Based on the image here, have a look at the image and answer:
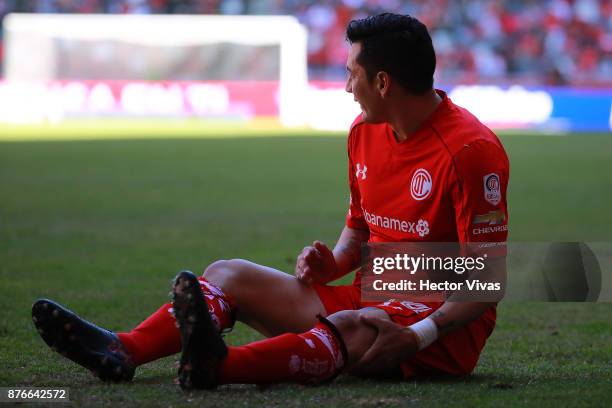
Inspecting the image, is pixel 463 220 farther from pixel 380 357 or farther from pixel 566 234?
pixel 566 234

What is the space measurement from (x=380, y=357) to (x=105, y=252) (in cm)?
479

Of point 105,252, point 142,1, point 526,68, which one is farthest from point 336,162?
point 142,1

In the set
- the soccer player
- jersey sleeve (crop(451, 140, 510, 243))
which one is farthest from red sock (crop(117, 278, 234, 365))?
jersey sleeve (crop(451, 140, 510, 243))

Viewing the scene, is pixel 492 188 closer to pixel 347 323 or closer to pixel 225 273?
pixel 347 323

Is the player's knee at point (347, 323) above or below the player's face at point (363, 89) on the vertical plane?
below

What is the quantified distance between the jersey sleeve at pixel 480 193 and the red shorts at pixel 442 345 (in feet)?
1.05

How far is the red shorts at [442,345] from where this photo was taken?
12.8 ft

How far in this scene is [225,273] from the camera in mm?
4016

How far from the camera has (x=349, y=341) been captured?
3.75m

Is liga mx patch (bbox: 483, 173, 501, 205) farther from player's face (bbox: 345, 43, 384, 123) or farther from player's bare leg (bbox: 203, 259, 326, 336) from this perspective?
player's bare leg (bbox: 203, 259, 326, 336)

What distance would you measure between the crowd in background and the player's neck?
2480 centimetres

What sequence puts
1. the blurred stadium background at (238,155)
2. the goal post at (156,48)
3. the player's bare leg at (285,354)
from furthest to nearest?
1. the goal post at (156,48)
2. the blurred stadium background at (238,155)
3. the player's bare leg at (285,354)

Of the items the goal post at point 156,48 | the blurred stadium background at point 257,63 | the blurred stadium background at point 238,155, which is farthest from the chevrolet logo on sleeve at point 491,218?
the goal post at point 156,48

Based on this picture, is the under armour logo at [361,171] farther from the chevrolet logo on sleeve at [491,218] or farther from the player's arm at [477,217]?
the chevrolet logo on sleeve at [491,218]
